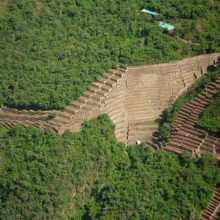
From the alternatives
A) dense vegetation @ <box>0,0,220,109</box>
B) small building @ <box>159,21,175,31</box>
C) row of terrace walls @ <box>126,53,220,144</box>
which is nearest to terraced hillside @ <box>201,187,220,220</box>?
row of terrace walls @ <box>126,53,220,144</box>

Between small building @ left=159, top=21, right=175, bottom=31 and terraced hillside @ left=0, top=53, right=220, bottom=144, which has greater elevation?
small building @ left=159, top=21, right=175, bottom=31

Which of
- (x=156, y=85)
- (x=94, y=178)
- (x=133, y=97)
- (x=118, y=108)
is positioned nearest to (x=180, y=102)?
(x=156, y=85)

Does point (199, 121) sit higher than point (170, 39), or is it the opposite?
point (170, 39)

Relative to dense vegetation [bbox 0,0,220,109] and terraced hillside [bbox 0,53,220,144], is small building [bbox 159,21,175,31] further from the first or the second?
terraced hillside [bbox 0,53,220,144]

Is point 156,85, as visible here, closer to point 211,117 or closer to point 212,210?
point 211,117

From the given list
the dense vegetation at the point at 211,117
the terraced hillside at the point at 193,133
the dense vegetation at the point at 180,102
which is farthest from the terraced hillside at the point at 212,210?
the dense vegetation at the point at 180,102

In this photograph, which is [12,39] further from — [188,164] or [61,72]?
[188,164]

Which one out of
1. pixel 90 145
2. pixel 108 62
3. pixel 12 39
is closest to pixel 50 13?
pixel 12 39
